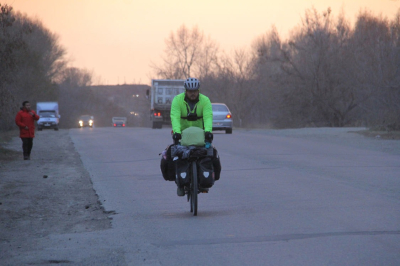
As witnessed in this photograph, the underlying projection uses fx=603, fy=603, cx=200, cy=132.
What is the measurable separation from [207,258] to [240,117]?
169ft

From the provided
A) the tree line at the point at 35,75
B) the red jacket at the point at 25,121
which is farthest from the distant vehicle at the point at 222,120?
the red jacket at the point at 25,121

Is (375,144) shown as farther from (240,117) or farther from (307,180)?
(240,117)

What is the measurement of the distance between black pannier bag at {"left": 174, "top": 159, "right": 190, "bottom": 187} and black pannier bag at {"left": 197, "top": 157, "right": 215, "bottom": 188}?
156 millimetres

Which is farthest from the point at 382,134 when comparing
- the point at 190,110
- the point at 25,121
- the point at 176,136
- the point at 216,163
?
the point at 176,136

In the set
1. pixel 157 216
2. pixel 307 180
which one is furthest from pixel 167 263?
pixel 307 180

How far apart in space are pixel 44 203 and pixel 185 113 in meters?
3.30

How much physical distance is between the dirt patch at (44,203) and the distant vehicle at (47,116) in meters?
34.5

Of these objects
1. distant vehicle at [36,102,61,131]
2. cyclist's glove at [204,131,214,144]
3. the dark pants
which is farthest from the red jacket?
distant vehicle at [36,102,61,131]

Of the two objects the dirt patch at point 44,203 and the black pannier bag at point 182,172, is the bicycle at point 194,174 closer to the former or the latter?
the black pannier bag at point 182,172

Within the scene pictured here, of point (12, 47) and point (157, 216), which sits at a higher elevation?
point (12, 47)

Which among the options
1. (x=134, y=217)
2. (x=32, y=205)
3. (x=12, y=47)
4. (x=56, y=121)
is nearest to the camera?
(x=134, y=217)

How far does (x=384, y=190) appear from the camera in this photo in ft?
34.3

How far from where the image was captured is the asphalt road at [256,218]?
19.5ft

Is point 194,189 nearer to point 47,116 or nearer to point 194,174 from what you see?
point 194,174
